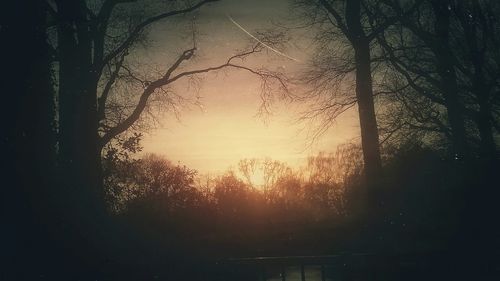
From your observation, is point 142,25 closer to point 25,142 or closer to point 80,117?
point 80,117

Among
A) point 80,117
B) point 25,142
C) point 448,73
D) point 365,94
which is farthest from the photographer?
point 448,73

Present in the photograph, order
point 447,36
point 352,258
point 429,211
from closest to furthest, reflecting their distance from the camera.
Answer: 1. point 352,258
2. point 429,211
3. point 447,36

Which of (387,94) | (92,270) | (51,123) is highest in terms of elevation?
(387,94)

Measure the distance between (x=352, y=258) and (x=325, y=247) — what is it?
9266mm

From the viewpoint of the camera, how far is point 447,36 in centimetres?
1795

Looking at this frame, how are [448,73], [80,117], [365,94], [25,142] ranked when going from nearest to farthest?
[25,142] < [80,117] < [365,94] < [448,73]

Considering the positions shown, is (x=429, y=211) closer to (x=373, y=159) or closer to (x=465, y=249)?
(x=373, y=159)

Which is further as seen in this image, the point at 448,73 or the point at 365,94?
the point at 448,73

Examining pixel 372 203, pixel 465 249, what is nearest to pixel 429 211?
pixel 372 203

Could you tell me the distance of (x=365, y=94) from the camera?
56.2ft

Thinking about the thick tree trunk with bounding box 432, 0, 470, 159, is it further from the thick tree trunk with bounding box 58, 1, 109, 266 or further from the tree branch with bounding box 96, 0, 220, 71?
the thick tree trunk with bounding box 58, 1, 109, 266

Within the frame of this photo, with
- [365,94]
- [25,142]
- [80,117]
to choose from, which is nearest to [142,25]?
[80,117]

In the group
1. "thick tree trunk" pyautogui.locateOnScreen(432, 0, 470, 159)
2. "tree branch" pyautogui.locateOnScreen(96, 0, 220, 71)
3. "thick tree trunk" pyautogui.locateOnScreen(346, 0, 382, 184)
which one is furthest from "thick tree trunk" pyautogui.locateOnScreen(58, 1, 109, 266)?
"thick tree trunk" pyautogui.locateOnScreen(432, 0, 470, 159)

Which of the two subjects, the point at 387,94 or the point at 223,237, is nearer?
the point at 223,237
